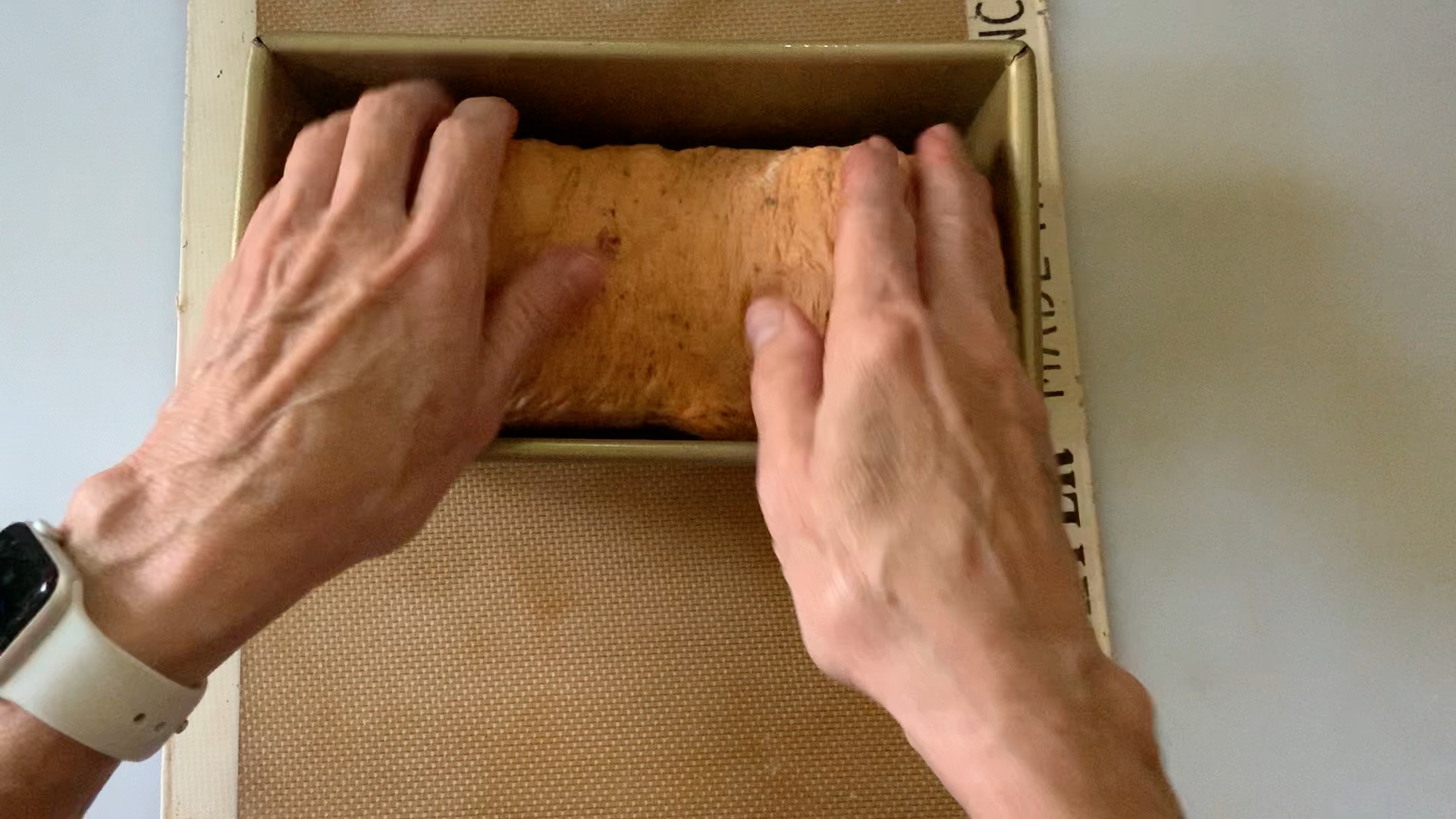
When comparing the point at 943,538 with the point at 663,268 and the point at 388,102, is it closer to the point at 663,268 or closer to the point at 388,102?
the point at 663,268

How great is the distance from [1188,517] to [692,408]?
44cm

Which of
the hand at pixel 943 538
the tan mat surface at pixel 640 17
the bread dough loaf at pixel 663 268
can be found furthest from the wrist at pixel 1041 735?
the tan mat surface at pixel 640 17

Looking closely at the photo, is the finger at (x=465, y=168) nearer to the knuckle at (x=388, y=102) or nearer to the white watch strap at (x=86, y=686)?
the knuckle at (x=388, y=102)

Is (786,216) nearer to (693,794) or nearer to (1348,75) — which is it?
(693,794)

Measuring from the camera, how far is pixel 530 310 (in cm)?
69

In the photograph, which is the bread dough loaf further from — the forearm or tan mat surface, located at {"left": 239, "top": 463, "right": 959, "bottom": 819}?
the forearm

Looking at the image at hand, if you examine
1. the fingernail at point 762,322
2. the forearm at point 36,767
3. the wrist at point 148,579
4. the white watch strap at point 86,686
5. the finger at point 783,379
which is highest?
the fingernail at point 762,322

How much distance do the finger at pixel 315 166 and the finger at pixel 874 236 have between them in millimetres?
341

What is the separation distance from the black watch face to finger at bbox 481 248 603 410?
260mm

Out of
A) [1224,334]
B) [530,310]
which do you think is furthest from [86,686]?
[1224,334]

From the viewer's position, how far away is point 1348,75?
927mm

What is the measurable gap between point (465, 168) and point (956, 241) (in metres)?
0.33

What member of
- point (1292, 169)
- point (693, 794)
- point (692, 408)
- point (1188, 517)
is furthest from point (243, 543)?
point (1292, 169)

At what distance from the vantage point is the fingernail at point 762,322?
68 cm
